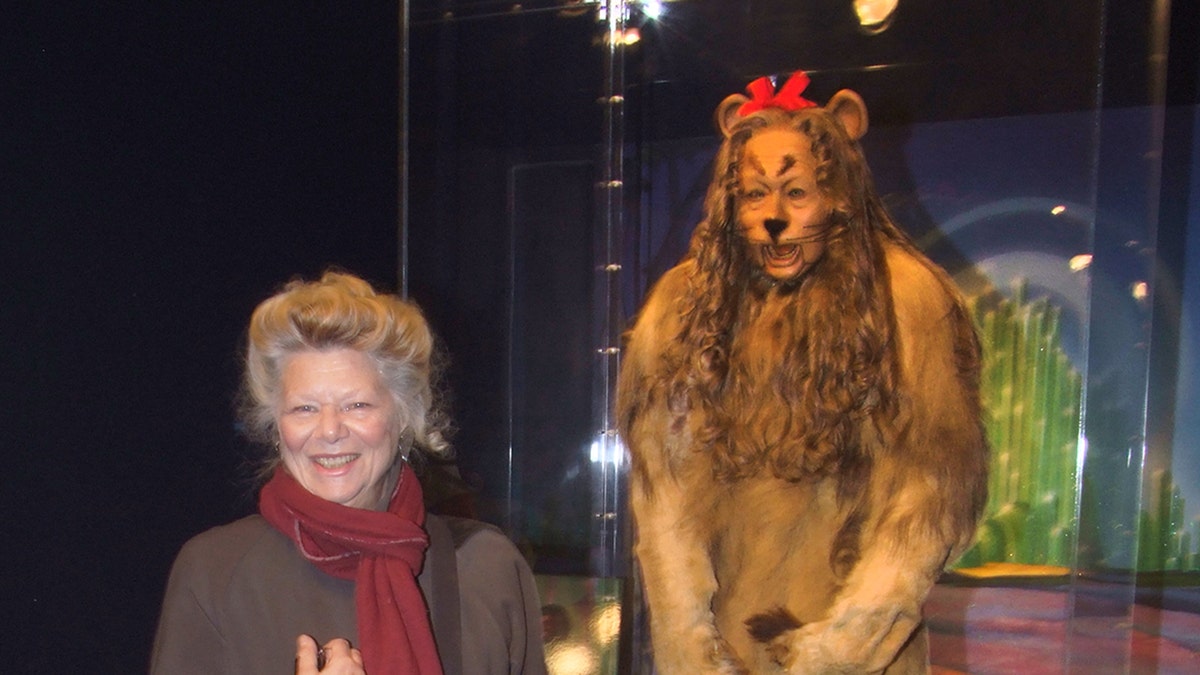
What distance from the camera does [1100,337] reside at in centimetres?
238

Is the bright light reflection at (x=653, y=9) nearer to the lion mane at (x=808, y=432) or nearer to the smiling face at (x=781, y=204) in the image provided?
the lion mane at (x=808, y=432)

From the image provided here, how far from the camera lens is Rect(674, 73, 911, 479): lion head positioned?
93.9 inches

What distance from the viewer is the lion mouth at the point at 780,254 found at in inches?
96.6

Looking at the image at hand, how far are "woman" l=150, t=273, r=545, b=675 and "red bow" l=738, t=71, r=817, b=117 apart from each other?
1129 mm

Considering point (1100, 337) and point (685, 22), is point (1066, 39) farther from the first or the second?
point (685, 22)

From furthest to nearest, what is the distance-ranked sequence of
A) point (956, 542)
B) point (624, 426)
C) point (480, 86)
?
point (480, 86)
point (624, 426)
point (956, 542)

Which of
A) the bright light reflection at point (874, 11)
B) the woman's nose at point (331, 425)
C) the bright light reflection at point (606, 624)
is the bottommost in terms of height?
the bright light reflection at point (606, 624)

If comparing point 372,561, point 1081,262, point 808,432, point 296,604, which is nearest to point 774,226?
point 808,432

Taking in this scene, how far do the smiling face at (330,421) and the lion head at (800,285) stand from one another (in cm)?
104

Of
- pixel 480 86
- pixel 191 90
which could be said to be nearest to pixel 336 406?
pixel 191 90

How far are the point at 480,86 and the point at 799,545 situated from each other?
1616 mm

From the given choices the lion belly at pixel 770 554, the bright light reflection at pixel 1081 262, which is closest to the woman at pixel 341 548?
the lion belly at pixel 770 554

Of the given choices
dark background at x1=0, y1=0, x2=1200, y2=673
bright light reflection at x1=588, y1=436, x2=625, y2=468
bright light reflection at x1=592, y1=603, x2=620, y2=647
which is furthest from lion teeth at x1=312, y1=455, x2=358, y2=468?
bright light reflection at x1=592, y1=603, x2=620, y2=647

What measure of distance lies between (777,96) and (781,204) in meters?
0.28
